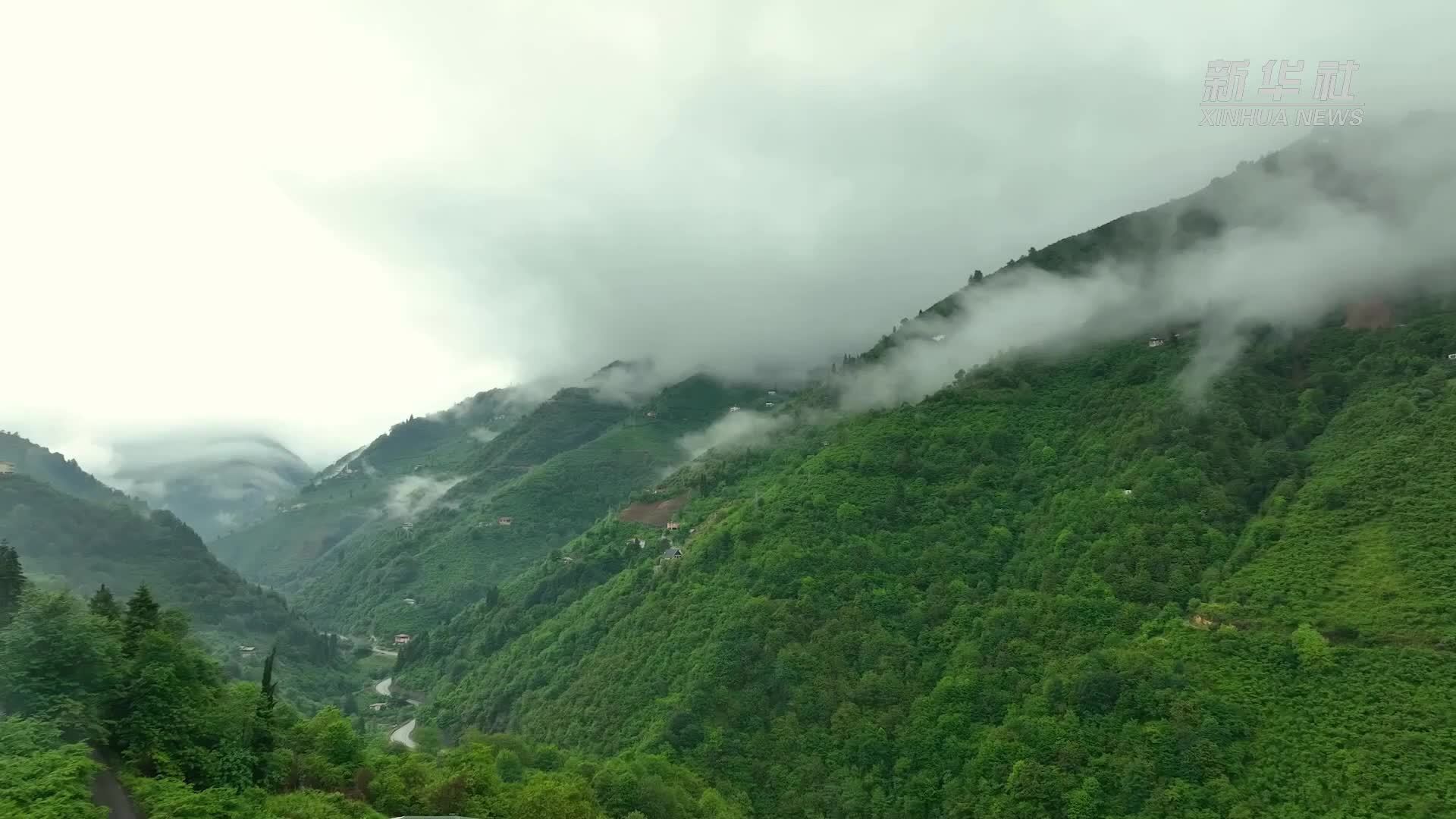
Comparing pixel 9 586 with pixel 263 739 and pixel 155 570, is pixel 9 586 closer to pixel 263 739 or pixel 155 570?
pixel 263 739

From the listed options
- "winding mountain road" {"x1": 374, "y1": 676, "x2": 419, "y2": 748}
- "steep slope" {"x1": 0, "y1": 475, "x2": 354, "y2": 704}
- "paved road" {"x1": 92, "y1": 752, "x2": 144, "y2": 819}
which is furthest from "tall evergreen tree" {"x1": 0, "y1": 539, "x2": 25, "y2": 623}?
"steep slope" {"x1": 0, "y1": 475, "x2": 354, "y2": 704}

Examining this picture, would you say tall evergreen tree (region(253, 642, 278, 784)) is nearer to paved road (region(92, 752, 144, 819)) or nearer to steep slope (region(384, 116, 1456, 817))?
paved road (region(92, 752, 144, 819))

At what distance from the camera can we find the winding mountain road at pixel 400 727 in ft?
355

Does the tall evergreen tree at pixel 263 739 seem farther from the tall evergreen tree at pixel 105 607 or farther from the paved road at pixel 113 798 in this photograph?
the tall evergreen tree at pixel 105 607

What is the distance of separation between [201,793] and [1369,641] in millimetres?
74320

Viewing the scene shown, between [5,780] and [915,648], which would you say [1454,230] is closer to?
[915,648]

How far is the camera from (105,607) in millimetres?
46938

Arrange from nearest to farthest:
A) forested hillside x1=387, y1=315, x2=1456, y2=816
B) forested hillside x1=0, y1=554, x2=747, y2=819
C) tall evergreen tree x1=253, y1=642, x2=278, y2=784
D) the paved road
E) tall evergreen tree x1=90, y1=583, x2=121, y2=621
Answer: forested hillside x1=0, y1=554, x2=747, y2=819
the paved road
tall evergreen tree x1=253, y1=642, x2=278, y2=784
tall evergreen tree x1=90, y1=583, x2=121, y2=621
forested hillside x1=387, y1=315, x2=1456, y2=816

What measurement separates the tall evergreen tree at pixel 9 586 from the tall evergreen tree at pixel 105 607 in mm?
3733

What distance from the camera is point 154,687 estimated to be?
39.3 meters

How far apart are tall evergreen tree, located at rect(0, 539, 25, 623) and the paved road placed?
16.5 metres

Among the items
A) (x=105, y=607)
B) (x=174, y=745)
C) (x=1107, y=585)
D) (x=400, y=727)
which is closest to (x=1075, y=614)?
(x=1107, y=585)

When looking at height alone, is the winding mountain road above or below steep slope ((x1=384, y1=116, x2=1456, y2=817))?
below

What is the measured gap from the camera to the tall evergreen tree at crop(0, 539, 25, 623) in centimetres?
4788
